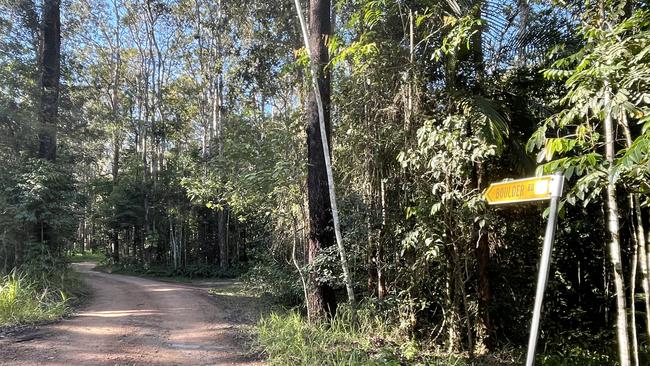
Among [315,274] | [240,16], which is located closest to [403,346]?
[315,274]

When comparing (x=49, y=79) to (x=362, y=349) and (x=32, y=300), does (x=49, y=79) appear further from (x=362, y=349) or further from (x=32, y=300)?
(x=362, y=349)

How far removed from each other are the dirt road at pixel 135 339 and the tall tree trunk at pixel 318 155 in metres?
1.82

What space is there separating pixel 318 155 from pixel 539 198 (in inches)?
207

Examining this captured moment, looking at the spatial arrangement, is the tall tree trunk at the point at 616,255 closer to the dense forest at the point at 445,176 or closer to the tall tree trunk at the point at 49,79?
the dense forest at the point at 445,176

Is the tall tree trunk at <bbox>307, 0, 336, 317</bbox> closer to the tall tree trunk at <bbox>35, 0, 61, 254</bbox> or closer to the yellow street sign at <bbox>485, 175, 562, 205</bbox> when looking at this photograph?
the yellow street sign at <bbox>485, 175, 562, 205</bbox>

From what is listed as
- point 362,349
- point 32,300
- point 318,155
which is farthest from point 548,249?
point 32,300

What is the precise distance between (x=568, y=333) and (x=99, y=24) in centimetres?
2749

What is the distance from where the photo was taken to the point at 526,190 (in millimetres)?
2656

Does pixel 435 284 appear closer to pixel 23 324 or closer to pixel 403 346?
pixel 403 346

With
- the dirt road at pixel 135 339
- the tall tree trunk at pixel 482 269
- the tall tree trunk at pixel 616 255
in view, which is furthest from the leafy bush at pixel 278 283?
the tall tree trunk at pixel 616 255

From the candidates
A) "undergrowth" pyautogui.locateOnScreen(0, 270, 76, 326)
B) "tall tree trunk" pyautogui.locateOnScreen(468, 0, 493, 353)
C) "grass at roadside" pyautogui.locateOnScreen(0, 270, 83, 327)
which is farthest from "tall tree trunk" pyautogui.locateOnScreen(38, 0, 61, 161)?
"tall tree trunk" pyautogui.locateOnScreen(468, 0, 493, 353)

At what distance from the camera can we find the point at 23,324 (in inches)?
292

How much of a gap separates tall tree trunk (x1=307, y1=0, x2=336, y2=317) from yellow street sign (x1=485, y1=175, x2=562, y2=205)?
4666 millimetres

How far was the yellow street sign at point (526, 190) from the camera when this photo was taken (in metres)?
2.44
